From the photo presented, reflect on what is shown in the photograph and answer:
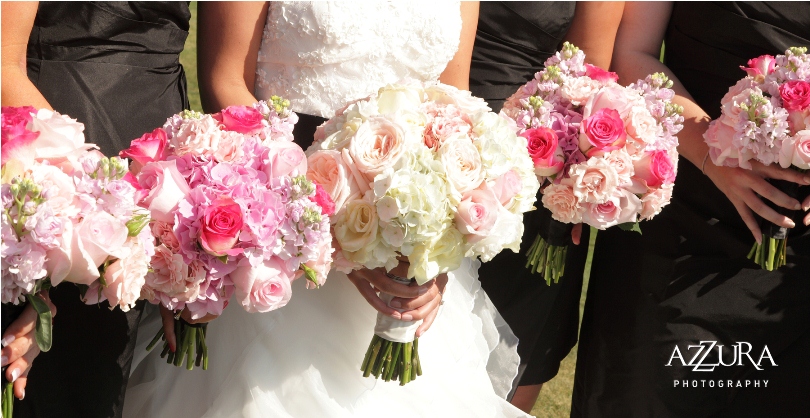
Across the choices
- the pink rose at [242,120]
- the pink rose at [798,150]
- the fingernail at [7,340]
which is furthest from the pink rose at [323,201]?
the pink rose at [798,150]

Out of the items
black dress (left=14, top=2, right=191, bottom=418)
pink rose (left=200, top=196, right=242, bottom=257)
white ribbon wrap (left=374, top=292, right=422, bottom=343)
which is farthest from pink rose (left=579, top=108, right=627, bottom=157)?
black dress (left=14, top=2, right=191, bottom=418)

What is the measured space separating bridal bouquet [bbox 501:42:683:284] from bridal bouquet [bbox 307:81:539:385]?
31cm

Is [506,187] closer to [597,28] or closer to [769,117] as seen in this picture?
[769,117]

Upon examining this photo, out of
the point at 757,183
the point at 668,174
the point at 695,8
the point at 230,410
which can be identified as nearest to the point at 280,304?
the point at 230,410

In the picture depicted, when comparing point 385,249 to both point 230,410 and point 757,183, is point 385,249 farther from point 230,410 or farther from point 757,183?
point 757,183

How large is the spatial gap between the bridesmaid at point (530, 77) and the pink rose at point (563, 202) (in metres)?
0.33

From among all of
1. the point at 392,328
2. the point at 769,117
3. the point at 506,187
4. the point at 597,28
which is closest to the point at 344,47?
the point at 506,187

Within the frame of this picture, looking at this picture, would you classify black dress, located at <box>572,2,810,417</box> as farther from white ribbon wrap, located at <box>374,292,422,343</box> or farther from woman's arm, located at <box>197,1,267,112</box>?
woman's arm, located at <box>197,1,267,112</box>

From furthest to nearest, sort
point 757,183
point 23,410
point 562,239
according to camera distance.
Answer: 1. point 562,239
2. point 757,183
3. point 23,410

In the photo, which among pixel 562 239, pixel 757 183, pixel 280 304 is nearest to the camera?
pixel 280 304

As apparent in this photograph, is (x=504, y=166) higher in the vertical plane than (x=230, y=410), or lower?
higher

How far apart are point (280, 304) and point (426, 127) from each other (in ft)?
2.11

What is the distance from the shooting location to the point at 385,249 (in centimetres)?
225

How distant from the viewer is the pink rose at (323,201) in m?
2.09
